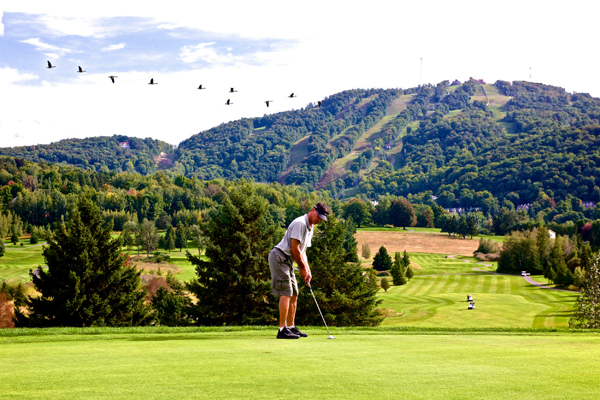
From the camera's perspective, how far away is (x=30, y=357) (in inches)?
306

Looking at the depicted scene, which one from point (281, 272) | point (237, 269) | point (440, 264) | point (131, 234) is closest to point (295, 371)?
point (281, 272)

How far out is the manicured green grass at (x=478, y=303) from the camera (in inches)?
1940

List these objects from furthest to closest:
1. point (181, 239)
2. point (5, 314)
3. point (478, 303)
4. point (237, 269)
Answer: point (181, 239)
point (478, 303)
point (5, 314)
point (237, 269)

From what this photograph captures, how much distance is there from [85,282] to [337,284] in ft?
57.8

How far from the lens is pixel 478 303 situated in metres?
63.5

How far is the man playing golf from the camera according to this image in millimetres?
9736

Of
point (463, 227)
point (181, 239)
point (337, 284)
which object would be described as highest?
point (463, 227)

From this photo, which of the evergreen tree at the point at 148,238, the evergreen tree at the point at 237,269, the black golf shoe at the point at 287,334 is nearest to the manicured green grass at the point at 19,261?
the evergreen tree at the point at 148,238

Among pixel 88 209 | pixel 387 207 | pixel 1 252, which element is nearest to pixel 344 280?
pixel 88 209

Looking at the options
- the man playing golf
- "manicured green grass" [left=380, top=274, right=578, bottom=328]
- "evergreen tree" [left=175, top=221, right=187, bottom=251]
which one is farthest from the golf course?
"evergreen tree" [left=175, top=221, right=187, bottom=251]

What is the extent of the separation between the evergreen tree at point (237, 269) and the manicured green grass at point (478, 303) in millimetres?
20497

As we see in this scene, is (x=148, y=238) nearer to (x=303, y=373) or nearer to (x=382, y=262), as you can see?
Result: (x=382, y=262)

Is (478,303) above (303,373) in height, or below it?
below

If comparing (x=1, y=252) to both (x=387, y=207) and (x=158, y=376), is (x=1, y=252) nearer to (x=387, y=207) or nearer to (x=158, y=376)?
(x=158, y=376)
